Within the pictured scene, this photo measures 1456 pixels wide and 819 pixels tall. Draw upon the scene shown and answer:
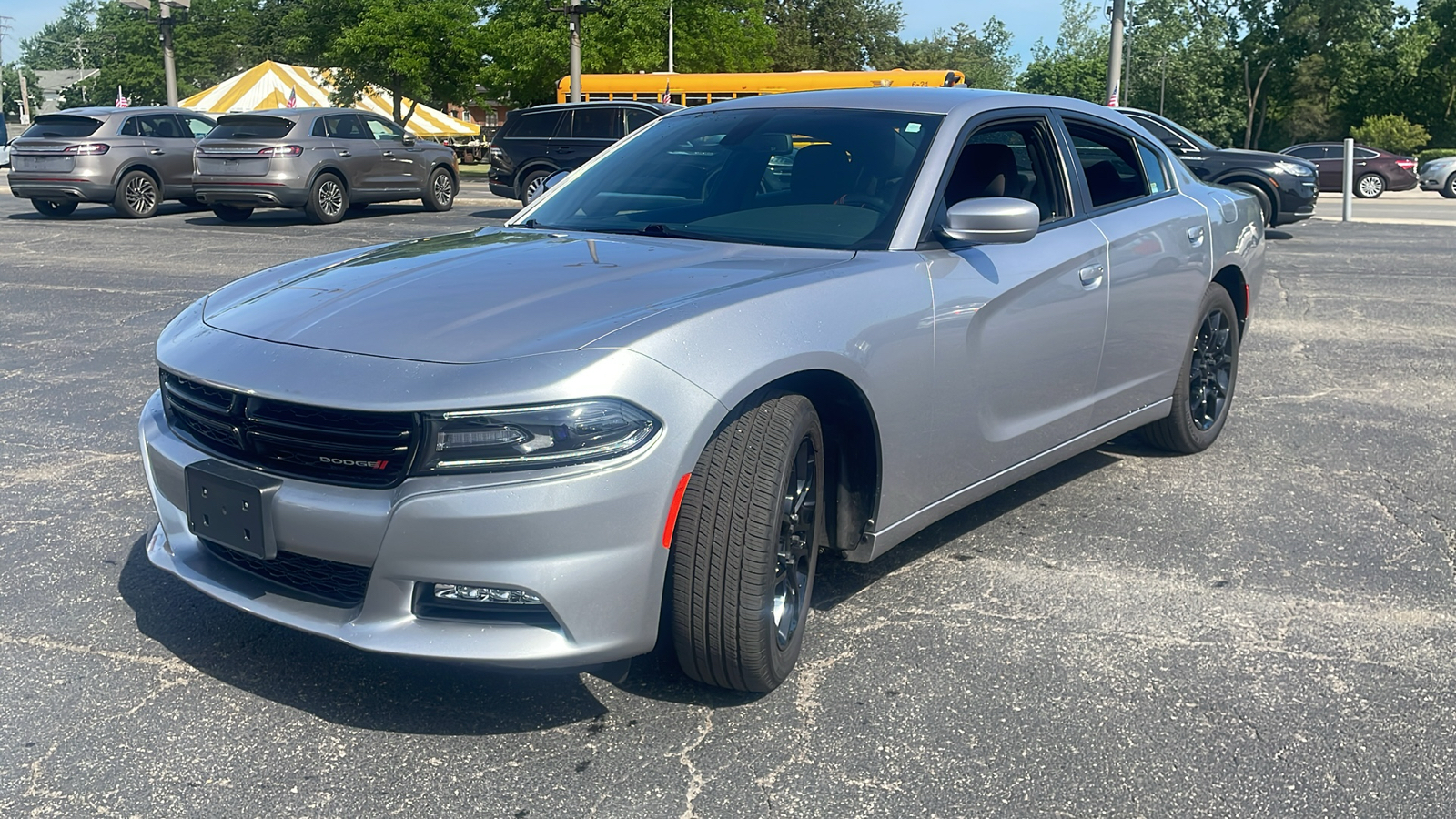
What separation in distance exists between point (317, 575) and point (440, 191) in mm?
17193

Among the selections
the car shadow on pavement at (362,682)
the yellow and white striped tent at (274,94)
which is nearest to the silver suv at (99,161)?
the car shadow on pavement at (362,682)

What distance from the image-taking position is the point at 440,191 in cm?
1934

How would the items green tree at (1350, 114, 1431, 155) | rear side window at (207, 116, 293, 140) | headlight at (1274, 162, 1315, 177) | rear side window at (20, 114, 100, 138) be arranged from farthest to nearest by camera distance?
green tree at (1350, 114, 1431, 155)
rear side window at (20, 114, 100, 138)
rear side window at (207, 116, 293, 140)
headlight at (1274, 162, 1315, 177)

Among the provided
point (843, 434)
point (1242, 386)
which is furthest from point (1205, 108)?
point (843, 434)

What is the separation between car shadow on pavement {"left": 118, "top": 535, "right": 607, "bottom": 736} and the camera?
10.0 feet

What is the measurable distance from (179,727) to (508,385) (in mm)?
1209

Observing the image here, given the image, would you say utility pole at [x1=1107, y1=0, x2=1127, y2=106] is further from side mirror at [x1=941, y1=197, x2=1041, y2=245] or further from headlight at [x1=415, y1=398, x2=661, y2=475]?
headlight at [x1=415, y1=398, x2=661, y2=475]

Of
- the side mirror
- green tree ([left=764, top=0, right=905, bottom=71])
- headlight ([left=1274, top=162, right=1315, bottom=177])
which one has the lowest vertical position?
the side mirror

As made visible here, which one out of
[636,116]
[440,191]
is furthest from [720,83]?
[440,191]

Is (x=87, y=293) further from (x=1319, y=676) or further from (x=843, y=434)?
(x=1319, y=676)

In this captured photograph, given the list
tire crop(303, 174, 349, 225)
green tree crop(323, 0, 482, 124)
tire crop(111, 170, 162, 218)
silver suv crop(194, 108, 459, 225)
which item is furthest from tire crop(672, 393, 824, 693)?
green tree crop(323, 0, 482, 124)

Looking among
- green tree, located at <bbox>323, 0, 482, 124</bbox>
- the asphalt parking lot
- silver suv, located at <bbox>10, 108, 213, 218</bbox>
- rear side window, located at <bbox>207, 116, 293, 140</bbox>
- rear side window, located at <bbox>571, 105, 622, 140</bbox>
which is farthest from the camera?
green tree, located at <bbox>323, 0, 482, 124</bbox>

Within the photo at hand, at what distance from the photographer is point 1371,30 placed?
61.3m

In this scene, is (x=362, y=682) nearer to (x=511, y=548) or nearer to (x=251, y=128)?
(x=511, y=548)
